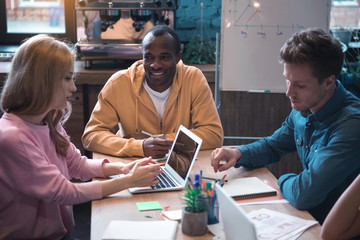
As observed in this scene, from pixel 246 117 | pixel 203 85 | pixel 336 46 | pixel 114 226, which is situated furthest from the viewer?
pixel 246 117

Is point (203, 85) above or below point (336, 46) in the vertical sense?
below

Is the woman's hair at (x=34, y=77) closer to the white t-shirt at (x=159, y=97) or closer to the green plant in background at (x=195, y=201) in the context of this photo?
the green plant in background at (x=195, y=201)

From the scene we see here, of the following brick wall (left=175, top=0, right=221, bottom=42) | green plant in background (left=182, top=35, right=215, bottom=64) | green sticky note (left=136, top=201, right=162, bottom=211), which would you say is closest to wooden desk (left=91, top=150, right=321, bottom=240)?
green sticky note (left=136, top=201, right=162, bottom=211)

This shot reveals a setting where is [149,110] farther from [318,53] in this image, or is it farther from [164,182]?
[318,53]

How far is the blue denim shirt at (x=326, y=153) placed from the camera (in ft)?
4.70

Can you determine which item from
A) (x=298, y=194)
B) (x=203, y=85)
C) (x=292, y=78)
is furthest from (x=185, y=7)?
(x=298, y=194)

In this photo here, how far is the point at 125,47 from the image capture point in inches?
120

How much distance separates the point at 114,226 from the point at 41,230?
0.99ft

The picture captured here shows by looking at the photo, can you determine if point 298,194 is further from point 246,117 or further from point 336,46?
point 246,117

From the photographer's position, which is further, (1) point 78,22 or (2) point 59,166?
(1) point 78,22

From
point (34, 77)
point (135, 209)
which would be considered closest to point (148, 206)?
point (135, 209)

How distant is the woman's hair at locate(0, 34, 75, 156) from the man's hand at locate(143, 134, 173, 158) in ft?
1.75

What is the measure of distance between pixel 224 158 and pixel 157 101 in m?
0.53

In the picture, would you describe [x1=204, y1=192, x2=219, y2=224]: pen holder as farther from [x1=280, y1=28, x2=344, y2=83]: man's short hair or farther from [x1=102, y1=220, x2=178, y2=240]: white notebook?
[x1=280, y1=28, x2=344, y2=83]: man's short hair
